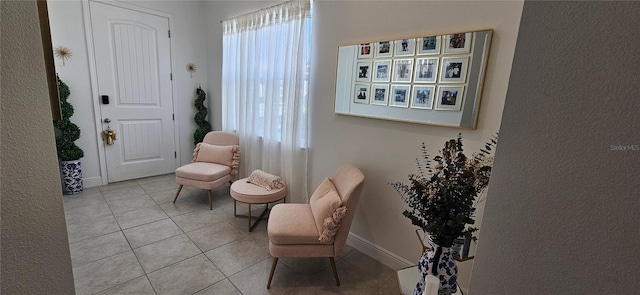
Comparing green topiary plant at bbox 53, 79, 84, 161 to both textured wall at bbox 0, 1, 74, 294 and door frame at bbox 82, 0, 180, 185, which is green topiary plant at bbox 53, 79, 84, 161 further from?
textured wall at bbox 0, 1, 74, 294

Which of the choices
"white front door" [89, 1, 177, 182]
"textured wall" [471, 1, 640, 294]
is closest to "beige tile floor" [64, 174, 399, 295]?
"white front door" [89, 1, 177, 182]

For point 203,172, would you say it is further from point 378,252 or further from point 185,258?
→ point 378,252

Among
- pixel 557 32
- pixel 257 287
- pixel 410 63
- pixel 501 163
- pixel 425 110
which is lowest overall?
pixel 257 287

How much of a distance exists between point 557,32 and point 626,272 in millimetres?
443

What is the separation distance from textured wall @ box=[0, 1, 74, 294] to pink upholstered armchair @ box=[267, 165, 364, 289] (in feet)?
4.12

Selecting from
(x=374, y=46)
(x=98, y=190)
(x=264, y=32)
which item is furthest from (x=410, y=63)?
(x=98, y=190)

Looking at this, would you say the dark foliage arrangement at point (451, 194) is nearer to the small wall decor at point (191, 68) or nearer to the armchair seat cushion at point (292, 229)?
the armchair seat cushion at point (292, 229)

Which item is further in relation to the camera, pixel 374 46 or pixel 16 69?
pixel 374 46

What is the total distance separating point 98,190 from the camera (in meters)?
3.33

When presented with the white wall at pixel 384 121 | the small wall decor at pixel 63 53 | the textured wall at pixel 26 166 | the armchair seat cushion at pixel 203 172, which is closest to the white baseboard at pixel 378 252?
the white wall at pixel 384 121

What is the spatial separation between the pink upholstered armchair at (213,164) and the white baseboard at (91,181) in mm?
1305

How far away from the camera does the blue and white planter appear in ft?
10.2

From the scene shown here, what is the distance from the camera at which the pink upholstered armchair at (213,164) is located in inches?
115

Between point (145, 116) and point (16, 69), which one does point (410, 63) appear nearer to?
point (16, 69)
